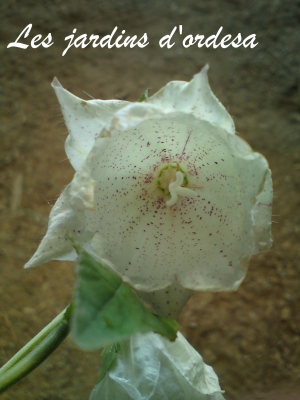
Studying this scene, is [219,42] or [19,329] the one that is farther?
[219,42]

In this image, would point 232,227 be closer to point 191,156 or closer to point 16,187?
point 191,156

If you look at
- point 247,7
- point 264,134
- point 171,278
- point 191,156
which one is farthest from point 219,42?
point 171,278

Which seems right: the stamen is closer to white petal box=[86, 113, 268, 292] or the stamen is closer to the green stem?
white petal box=[86, 113, 268, 292]

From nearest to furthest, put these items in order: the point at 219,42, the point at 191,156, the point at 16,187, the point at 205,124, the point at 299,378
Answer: the point at 205,124 → the point at 191,156 → the point at 299,378 → the point at 16,187 → the point at 219,42

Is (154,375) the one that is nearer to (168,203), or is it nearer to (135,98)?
(168,203)


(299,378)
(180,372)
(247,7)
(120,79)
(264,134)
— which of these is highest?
(247,7)

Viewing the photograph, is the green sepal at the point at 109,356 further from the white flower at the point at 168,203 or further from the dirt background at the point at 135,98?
the dirt background at the point at 135,98

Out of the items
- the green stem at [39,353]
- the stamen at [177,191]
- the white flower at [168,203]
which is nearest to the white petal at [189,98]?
the white flower at [168,203]

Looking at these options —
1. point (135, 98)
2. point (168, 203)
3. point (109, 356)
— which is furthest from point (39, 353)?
point (135, 98)
